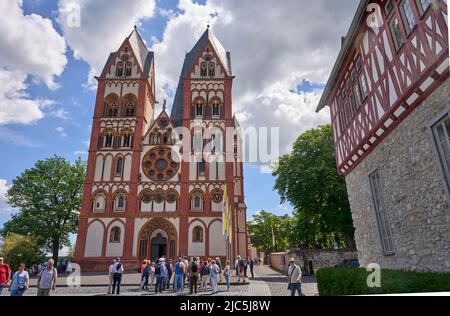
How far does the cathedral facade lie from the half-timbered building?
1449 centimetres

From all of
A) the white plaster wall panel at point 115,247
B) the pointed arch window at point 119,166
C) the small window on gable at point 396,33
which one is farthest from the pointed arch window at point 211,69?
the small window on gable at point 396,33

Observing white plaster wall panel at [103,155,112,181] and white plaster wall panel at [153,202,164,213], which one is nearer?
white plaster wall panel at [153,202,164,213]

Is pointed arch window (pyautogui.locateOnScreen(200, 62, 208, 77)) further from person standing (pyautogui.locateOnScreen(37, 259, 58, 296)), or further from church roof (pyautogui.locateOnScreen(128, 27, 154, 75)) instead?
person standing (pyautogui.locateOnScreen(37, 259, 58, 296))

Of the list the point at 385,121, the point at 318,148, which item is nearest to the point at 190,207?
the point at 318,148

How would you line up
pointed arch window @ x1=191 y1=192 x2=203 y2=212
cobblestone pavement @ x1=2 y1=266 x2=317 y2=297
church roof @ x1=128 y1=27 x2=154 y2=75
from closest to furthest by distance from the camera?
cobblestone pavement @ x1=2 y1=266 x2=317 y2=297
pointed arch window @ x1=191 y1=192 x2=203 y2=212
church roof @ x1=128 y1=27 x2=154 y2=75

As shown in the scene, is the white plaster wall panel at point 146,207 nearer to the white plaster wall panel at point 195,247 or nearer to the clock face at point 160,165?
the clock face at point 160,165

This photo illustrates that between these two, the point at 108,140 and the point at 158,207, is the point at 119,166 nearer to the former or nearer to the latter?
the point at 108,140

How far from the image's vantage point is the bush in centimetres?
548

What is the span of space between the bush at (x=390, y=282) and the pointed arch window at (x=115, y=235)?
72.1ft

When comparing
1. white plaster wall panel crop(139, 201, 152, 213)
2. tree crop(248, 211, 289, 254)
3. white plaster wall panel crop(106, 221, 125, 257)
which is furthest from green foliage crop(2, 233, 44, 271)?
tree crop(248, 211, 289, 254)

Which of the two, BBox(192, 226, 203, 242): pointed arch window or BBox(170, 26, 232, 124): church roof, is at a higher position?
BBox(170, 26, 232, 124): church roof

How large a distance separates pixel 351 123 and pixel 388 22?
407 cm
